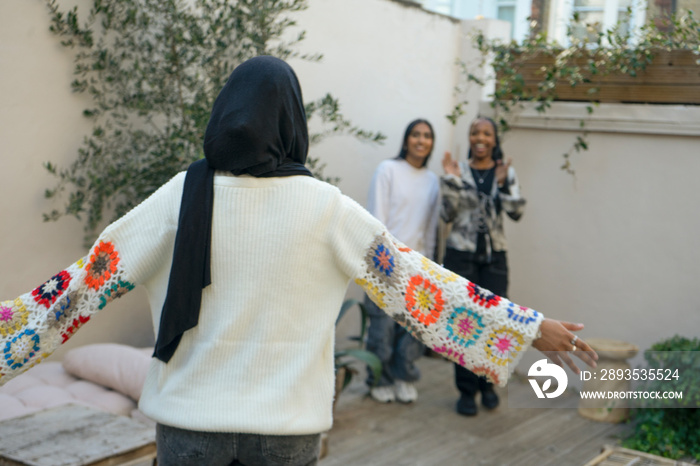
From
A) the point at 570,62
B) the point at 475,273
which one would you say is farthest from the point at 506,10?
the point at 475,273

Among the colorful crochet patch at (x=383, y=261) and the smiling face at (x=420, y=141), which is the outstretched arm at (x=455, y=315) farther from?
the smiling face at (x=420, y=141)

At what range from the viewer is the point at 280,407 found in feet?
5.94

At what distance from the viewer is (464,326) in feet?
6.61

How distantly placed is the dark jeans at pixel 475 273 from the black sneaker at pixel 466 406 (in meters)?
0.04

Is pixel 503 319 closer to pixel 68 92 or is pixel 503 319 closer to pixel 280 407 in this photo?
pixel 280 407

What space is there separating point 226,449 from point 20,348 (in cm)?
61

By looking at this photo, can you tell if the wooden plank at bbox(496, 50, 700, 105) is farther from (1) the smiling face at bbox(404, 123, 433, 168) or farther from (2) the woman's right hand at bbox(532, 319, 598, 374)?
(2) the woman's right hand at bbox(532, 319, 598, 374)

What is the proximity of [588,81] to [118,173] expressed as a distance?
3399 millimetres

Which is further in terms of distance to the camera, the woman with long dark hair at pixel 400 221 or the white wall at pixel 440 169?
the woman with long dark hair at pixel 400 221

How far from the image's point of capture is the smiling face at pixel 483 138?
506 cm

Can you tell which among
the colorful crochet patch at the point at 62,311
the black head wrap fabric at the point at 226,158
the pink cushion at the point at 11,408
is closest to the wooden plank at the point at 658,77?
the black head wrap fabric at the point at 226,158

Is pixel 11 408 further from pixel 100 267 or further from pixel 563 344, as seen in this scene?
pixel 563 344

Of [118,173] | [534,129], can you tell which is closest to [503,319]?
[118,173]

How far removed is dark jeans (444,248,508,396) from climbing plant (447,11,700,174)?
3.60 feet
